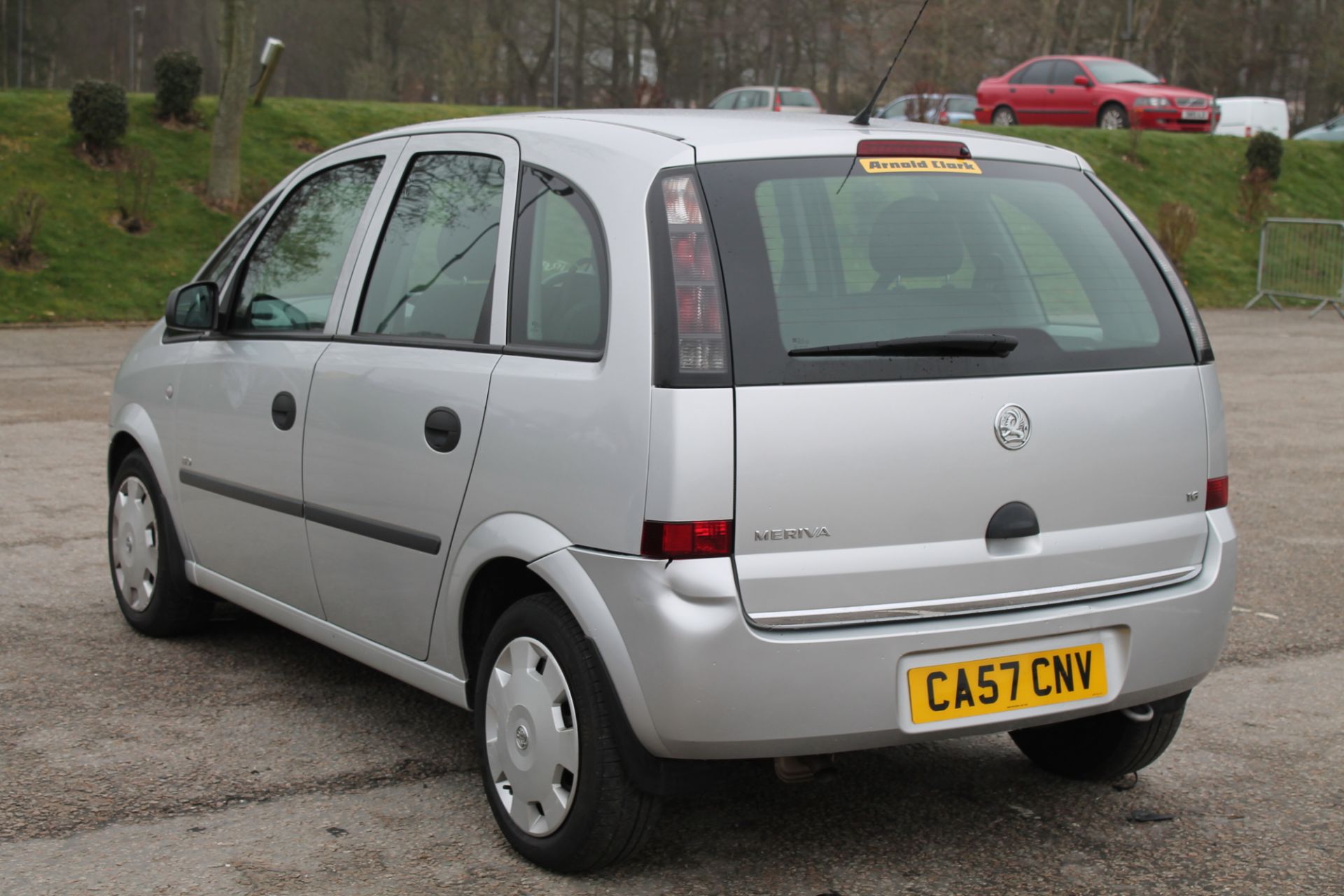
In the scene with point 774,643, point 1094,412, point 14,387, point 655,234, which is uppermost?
point 655,234

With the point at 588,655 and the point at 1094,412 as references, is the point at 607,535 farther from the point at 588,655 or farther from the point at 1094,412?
the point at 1094,412

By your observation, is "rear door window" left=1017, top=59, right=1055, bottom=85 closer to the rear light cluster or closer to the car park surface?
the car park surface

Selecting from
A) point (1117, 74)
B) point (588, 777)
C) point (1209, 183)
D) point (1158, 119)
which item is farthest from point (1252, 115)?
point (588, 777)

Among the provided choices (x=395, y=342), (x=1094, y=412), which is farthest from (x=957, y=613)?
(x=395, y=342)

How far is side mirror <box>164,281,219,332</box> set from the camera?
4859mm

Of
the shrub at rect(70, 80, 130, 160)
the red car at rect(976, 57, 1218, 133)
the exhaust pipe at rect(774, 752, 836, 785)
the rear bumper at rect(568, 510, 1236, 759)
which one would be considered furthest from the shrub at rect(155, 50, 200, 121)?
the exhaust pipe at rect(774, 752, 836, 785)

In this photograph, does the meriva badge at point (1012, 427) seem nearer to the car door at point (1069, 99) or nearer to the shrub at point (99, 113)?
the shrub at point (99, 113)

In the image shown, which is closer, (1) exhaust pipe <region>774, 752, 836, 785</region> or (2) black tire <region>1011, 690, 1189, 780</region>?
(1) exhaust pipe <region>774, 752, 836, 785</region>

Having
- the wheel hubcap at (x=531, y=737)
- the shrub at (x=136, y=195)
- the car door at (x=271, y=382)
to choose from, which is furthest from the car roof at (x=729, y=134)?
the shrub at (x=136, y=195)

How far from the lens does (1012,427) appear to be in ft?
10.7

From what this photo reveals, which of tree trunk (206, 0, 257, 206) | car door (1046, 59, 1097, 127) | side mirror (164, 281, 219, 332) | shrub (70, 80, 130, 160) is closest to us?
side mirror (164, 281, 219, 332)

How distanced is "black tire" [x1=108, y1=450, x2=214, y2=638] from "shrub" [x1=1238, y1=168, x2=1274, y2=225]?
24.3 m

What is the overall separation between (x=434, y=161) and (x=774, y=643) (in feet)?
5.99

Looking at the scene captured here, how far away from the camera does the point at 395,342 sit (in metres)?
4.01
